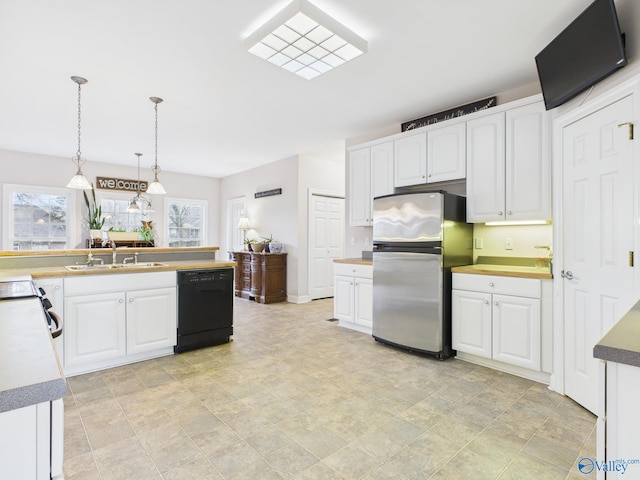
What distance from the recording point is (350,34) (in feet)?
8.05

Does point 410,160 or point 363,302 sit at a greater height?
point 410,160

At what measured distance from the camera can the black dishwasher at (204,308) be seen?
3.36m

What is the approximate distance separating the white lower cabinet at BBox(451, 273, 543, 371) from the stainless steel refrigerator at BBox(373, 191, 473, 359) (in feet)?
0.43

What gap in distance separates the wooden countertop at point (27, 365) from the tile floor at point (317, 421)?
0.97 m

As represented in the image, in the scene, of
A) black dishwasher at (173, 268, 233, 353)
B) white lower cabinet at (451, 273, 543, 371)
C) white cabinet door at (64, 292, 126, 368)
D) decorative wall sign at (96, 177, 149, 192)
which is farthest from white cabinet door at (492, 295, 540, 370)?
decorative wall sign at (96, 177, 149, 192)

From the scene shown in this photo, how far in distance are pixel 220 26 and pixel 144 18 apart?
1.63 feet

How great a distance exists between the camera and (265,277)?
5.94 m

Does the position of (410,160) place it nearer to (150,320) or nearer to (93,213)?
(150,320)

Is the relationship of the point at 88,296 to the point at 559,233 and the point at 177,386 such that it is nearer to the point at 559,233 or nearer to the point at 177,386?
the point at 177,386

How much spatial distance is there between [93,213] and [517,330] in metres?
7.14

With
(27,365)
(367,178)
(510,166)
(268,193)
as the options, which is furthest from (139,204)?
(27,365)

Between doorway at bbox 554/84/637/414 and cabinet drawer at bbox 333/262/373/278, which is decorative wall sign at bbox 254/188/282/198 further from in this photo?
doorway at bbox 554/84/637/414

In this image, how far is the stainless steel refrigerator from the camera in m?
3.15

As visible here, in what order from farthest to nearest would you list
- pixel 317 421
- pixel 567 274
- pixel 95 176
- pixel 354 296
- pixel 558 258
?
pixel 95 176 → pixel 354 296 → pixel 558 258 → pixel 567 274 → pixel 317 421
